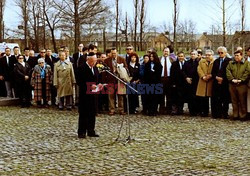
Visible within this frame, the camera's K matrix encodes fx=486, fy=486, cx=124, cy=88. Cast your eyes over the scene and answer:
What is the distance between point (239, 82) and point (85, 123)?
4858mm

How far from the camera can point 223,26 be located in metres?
30.7

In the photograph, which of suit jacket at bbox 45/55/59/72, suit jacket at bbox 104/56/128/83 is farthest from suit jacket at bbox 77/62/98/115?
suit jacket at bbox 45/55/59/72

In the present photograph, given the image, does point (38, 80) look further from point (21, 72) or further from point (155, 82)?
point (155, 82)

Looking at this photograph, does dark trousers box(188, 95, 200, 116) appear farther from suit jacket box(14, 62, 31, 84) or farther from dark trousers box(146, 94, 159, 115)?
suit jacket box(14, 62, 31, 84)

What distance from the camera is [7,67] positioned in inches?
659

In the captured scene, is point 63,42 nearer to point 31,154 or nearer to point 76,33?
point 76,33

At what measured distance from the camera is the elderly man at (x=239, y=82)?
13.3 meters

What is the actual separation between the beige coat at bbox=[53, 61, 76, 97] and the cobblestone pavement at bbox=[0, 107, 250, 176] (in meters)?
1.57

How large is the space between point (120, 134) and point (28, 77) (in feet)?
19.4

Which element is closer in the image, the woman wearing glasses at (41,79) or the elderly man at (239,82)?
the elderly man at (239,82)

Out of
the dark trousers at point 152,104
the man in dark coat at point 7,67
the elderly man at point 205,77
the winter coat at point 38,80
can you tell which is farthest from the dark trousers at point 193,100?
the man in dark coat at point 7,67

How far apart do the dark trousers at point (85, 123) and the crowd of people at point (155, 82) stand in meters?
2.11

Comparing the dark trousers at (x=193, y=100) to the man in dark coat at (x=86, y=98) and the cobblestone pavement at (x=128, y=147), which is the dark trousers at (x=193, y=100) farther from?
the man in dark coat at (x=86, y=98)

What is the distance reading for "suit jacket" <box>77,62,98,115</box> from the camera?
34.9ft
